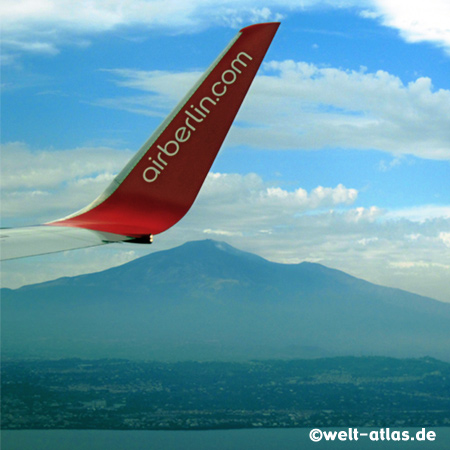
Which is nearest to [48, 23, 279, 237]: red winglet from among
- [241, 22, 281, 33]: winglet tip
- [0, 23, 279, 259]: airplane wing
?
[0, 23, 279, 259]: airplane wing

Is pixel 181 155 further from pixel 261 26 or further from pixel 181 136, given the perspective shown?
pixel 261 26

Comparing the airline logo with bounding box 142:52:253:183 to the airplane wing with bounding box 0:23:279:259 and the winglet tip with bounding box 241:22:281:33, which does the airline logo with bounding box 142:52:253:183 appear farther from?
the winglet tip with bounding box 241:22:281:33

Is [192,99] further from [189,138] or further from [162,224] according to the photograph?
[162,224]

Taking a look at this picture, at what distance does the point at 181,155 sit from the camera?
8016mm

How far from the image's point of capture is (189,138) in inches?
316

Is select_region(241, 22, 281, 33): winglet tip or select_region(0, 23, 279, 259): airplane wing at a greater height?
select_region(241, 22, 281, 33): winglet tip

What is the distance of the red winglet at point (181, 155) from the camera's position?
26.3ft

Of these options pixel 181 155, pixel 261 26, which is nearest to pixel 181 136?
pixel 181 155

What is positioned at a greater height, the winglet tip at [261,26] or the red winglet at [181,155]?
the winglet tip at [261,26]

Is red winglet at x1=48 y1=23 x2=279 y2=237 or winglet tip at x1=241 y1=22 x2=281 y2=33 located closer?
red winglet at x1=48 y1=23 x2=279 y2=237

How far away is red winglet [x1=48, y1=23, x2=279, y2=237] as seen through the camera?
26.3ft

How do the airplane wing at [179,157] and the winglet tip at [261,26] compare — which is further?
the winglet tip at [261,26]

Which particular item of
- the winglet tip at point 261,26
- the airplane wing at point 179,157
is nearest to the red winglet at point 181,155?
the airplane wing at point 179,157

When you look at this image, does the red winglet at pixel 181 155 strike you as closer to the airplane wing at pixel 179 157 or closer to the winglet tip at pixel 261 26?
the airplane wing at pixel 179 157
